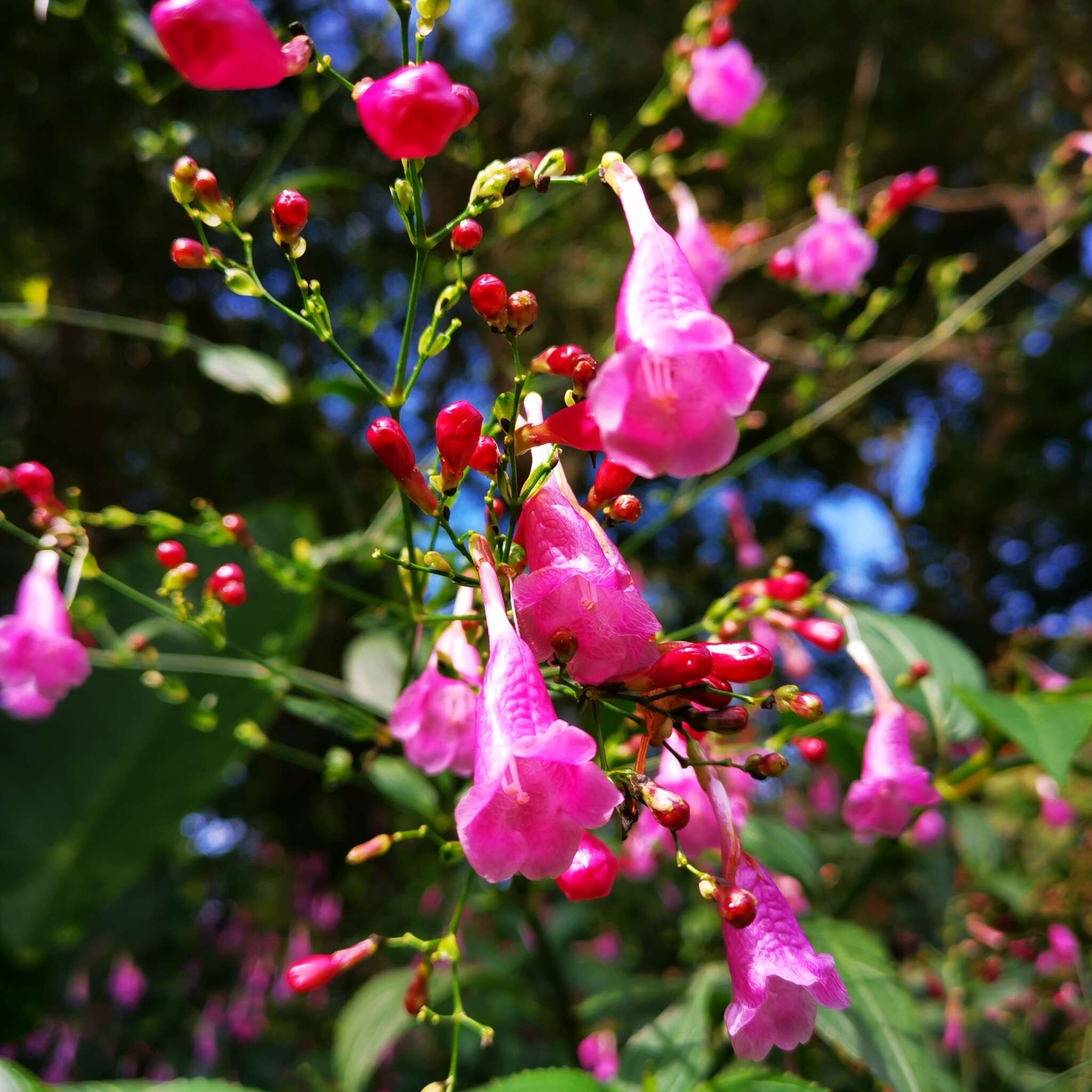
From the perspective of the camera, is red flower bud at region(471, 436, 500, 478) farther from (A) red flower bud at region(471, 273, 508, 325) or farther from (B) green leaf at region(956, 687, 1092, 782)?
(B) green leaf at region(956, 687, 1092, 782)

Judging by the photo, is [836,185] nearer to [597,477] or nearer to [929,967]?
[929,967]

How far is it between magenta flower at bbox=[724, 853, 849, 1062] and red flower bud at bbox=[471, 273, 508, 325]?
427mm

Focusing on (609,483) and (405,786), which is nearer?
(609,483)

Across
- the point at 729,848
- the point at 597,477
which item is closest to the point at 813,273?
the point at 597,477

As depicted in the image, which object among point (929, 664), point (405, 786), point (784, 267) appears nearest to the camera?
point (929, 664)

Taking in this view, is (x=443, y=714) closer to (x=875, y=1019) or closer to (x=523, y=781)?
(x=523, y=781)

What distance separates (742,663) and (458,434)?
0.25m

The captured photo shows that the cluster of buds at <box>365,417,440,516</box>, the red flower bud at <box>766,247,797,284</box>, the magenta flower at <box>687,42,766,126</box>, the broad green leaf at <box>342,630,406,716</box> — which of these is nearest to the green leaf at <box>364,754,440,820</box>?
the broad green leaf at <box>342,630,406,716</box>

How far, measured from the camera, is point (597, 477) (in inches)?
23.6

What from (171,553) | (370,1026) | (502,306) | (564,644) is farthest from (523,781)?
(370,1026)

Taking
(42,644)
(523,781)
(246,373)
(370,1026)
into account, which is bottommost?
(370,1026)

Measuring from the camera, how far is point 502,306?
0.57m

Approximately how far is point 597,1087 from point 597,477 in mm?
530

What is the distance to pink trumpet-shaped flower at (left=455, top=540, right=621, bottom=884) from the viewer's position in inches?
18.8
